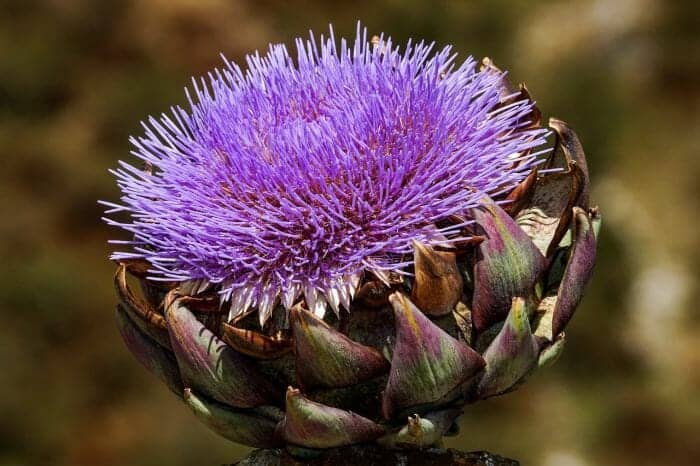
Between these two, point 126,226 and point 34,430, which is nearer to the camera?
point 126,226

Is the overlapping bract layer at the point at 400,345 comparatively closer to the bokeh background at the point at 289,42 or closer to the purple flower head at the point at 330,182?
the purple flower head at the point at 330,182

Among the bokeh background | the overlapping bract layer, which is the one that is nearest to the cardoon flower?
the overlapping bract layer

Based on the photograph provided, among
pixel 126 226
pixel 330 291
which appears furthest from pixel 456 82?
pixel 126 226

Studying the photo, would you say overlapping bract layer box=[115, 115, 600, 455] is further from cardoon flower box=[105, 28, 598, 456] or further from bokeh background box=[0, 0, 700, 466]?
bokeh background box=[0, 0, 700, 466]

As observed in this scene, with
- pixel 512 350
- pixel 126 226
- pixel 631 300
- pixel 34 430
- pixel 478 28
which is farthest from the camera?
pixel 478 28

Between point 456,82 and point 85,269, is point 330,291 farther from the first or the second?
point 85,269
